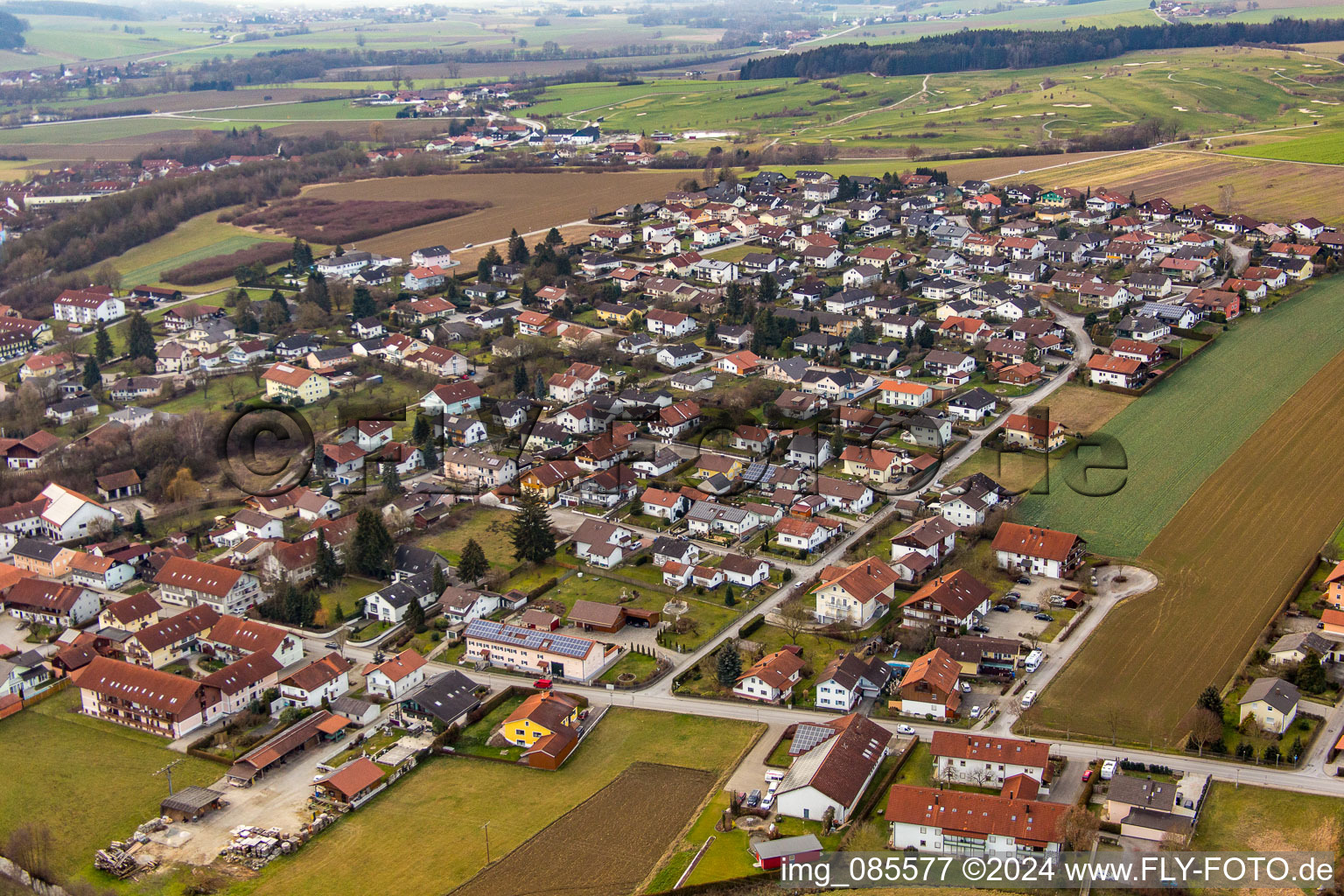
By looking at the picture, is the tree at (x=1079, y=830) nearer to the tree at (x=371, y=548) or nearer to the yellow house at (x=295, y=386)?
the tree at (x=371, y=548)

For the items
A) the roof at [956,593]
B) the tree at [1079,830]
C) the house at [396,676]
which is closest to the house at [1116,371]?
the roof at [956,593]

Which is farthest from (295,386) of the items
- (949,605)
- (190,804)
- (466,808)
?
(949,605)

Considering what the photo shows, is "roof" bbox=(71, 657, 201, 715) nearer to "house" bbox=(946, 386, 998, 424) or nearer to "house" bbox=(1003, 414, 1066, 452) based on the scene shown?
"house" bbox=(1003, 414, 1066, 452)

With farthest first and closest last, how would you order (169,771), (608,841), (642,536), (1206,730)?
(642,536)
(169,771)
(1206,730)
(608,841)

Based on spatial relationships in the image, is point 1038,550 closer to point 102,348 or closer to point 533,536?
point 533,536

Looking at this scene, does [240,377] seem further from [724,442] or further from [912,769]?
[912,769]

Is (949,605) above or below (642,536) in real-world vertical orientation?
above
